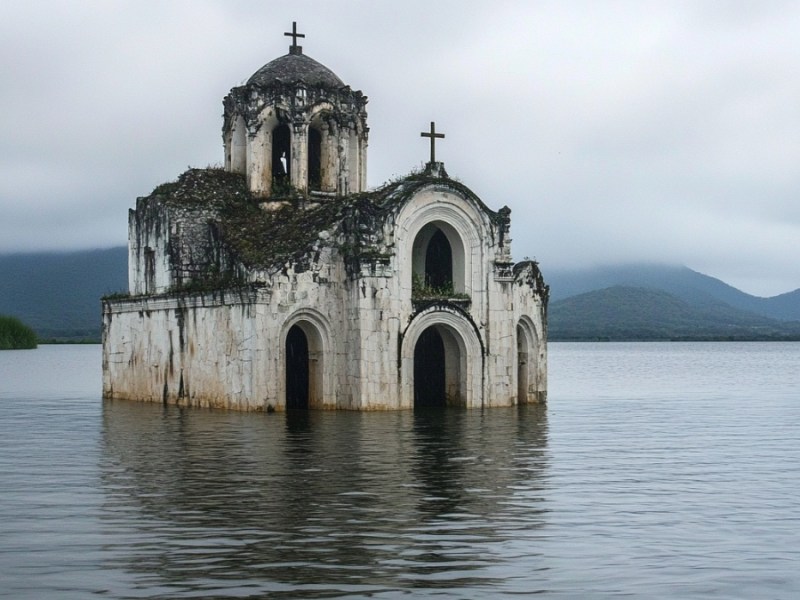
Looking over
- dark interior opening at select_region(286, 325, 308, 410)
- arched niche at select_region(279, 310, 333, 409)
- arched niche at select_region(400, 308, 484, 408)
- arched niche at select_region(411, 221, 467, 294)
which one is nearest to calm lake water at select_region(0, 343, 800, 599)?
arched niche at select_region(279, 310, 333, 409)

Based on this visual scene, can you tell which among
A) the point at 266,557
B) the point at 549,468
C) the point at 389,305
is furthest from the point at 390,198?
the point at 266,557

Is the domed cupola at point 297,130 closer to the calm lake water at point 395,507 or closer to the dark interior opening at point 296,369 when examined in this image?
the dark interior opening at point 296,369

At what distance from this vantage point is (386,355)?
4150 centimetres

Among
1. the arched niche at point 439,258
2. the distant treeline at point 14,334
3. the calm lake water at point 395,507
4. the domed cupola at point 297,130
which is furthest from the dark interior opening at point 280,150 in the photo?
the distant treeline at point 14,334

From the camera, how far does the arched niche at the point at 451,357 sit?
42.1 metres

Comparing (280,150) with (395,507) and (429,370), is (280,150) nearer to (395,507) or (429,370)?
(429,370)

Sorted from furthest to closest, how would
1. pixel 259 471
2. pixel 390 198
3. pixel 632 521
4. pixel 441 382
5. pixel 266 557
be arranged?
pixel 441 382 → pixel 390 198 → pixel 259 471 → pixel 632 521 → pixel 266 557

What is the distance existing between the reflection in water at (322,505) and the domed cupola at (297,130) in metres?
12.6

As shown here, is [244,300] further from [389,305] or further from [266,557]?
[266,557]

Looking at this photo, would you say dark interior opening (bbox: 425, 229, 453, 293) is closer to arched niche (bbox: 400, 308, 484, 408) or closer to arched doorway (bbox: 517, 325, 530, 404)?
arched niche (bbox: 400, 308, 484, 408)

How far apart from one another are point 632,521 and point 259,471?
9.23 meters

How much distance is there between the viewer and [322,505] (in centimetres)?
2238

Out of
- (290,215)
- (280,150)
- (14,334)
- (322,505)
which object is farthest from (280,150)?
(14,334)

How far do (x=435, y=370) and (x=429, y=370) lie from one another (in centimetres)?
22
